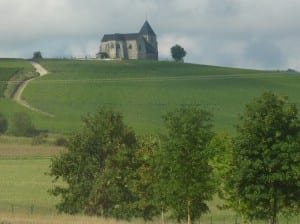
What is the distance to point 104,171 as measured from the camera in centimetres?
4678

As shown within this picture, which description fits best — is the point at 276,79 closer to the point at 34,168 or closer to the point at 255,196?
the point at 34,168

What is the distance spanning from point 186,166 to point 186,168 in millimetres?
102

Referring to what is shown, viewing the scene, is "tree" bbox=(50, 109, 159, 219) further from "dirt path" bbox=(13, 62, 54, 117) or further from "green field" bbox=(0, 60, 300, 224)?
"dirt path" bbox=(13, 62, 54, 117)

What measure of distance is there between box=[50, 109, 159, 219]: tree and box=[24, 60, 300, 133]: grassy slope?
52.2 meters

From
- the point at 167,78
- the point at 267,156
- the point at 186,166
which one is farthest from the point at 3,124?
the point at 267,156

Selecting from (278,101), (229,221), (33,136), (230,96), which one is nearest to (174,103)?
(230,96)

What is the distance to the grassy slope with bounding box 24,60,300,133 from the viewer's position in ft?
372

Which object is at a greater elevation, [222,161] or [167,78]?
[167,78]

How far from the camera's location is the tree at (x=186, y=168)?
129 ft

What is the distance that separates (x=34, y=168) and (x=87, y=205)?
29.9 meters

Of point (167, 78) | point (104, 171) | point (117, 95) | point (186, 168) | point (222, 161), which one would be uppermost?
point (167, 78)

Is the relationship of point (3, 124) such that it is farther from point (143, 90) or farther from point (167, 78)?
point (167, 78)

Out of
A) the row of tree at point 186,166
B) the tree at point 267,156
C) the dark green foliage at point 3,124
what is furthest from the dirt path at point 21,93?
the tree at point 267,156

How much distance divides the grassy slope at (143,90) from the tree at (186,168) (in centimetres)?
5990
